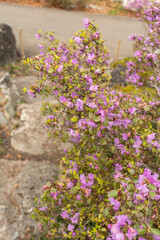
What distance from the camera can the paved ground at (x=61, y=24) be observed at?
12648 millimetres

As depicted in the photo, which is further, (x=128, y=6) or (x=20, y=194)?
(x=128, y=6)

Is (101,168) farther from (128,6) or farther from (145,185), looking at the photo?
(128,6)

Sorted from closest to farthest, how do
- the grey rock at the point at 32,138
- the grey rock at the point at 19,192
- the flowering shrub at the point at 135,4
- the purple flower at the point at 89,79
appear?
1. the purple flower at the point at 89,79
2. the grey rock at the point at 19,192
3. the grey rock at the point at 32,138
4. the flowering shrub at the point at 135,4

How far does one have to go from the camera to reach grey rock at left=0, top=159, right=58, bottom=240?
13.0ft

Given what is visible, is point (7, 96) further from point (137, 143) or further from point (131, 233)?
point (131, 233)

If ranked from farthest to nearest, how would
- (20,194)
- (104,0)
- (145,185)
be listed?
(104,0)
(20,194)
(145,185)

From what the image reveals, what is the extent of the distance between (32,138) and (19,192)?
6.26 ft

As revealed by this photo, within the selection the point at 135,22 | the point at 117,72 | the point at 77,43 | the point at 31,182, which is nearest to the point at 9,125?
the point at 31,182

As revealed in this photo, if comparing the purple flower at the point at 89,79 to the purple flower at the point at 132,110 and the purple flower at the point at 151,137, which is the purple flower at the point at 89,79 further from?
the purple flower at the point at 151,137

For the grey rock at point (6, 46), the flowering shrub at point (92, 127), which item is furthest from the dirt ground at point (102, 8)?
the flowering shrub at point (92, 127)

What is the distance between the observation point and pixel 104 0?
60.9 ft

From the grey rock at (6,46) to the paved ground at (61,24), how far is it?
168cm

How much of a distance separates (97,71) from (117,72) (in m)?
5.29

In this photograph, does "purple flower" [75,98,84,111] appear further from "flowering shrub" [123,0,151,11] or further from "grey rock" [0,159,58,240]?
"flowering shrub" [123,0,151,11]
